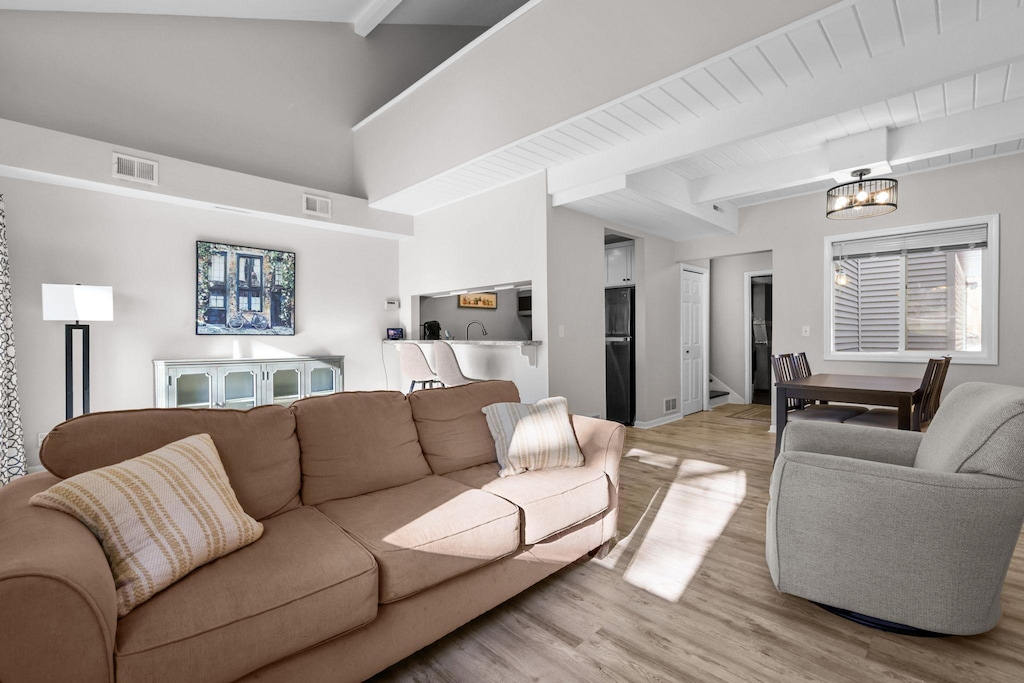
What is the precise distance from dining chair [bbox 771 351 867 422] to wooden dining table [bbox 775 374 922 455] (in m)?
0.14

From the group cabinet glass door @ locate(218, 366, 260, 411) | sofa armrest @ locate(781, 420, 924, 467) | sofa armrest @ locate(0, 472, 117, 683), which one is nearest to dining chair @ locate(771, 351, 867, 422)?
sofa armrest @ locate(781, 420, 924, 467)

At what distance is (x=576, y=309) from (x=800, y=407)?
214 cm

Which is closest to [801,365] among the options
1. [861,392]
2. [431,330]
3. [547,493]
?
[861,392]

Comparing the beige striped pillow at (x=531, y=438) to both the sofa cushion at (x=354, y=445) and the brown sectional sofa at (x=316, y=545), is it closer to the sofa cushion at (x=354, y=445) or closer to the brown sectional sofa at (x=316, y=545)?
the brown sectional sofa at (x=316, y=545)

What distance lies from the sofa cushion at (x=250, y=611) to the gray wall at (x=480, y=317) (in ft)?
15.2

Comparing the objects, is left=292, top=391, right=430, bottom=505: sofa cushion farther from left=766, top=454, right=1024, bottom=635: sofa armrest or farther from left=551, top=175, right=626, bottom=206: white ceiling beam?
left=551, top=175, right=626, bottom=206: white ceiling beam

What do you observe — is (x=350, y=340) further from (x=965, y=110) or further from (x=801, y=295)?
(x=965, y=110)

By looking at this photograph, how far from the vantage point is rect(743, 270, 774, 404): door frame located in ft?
24.0

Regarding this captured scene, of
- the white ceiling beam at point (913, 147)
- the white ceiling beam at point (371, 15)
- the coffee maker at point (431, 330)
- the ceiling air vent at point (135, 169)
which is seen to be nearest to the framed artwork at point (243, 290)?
the ceiling air vent at point (135, 169)

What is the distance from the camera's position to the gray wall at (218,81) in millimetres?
3967

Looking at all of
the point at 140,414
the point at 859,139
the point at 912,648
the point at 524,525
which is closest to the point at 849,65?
the point at 859,139

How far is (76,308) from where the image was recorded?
3477 mm

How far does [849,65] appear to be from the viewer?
2.67 m

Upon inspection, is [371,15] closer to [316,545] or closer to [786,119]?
[786,119]
